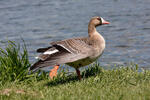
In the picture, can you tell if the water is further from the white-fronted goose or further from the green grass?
A: the white-fronted goose

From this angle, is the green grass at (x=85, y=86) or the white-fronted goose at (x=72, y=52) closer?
the green grass at (x=85, y=86)

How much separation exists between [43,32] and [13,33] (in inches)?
55.7

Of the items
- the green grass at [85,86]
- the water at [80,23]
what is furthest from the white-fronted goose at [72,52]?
the water at [80,23]

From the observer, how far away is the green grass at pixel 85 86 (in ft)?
23.3

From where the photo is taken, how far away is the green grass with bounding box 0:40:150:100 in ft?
23.3

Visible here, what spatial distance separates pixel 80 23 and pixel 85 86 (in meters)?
11.0

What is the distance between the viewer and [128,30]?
687 inches

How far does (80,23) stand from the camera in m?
19.0

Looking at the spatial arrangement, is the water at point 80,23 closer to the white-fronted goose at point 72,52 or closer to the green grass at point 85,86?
the green grass at point 85,86

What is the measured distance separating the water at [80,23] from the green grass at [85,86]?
3532mm

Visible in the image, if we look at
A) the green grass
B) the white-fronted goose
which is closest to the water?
the green grass

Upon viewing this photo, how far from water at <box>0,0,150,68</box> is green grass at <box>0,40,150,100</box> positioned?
3.53 meters

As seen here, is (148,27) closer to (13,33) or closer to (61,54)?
(13,33)

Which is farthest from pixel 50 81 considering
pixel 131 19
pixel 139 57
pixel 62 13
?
pixel 62 13
